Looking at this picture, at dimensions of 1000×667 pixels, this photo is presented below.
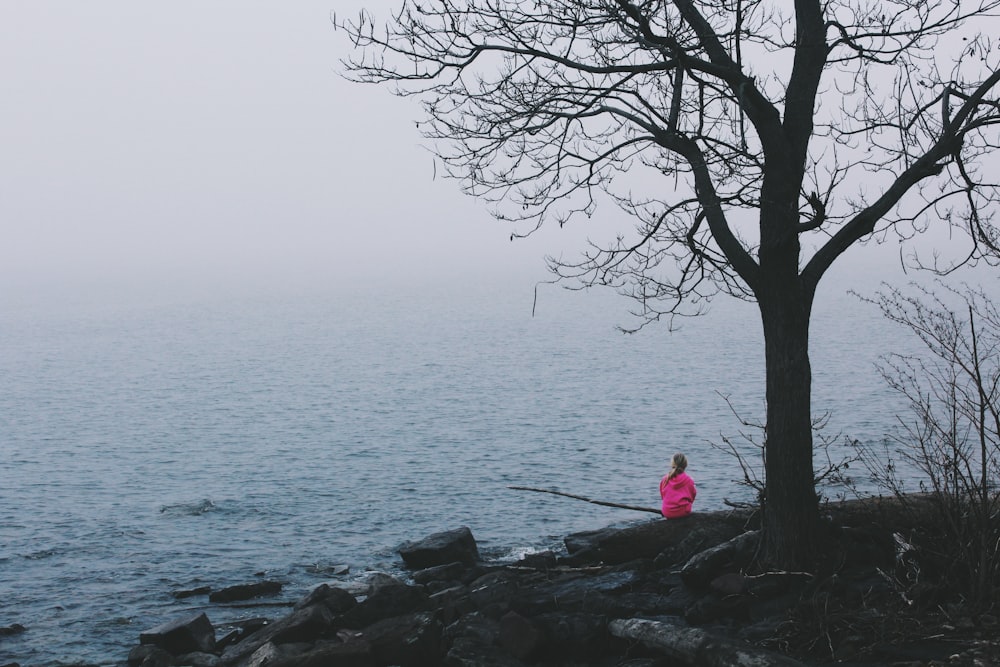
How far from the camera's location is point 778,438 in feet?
37.8

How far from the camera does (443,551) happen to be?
19.7m

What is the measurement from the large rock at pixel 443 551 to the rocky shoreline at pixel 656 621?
12.5 feet

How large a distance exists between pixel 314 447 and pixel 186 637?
2247 cm

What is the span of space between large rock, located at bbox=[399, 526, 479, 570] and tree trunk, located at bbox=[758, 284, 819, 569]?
9.32 metres

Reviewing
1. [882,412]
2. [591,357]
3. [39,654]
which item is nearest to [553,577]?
[39,654]

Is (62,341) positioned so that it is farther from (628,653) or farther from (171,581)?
(628,653)

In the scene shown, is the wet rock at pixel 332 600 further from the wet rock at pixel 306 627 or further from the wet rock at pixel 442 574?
the wet rock at pixel 442 574

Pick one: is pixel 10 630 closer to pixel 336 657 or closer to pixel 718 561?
pixel 336 657

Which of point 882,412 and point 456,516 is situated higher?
point 882,412

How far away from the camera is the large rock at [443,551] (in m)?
19.8

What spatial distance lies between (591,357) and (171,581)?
49.9 m

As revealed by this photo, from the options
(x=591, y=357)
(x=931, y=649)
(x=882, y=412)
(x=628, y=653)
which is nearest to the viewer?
(x=931, y=649)

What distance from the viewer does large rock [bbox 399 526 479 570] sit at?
19.8 meters

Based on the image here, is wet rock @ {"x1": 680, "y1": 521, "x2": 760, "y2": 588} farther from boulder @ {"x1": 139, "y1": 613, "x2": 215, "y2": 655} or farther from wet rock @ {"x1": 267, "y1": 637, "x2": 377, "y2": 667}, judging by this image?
boulder @ {"x1": 139, "y1": 613, "x2": 215, "y2": 655}
